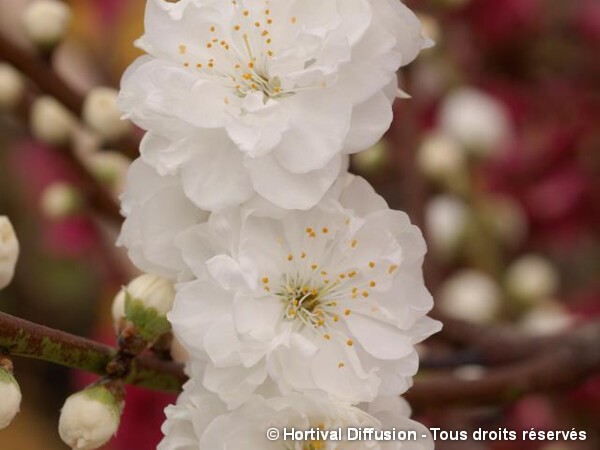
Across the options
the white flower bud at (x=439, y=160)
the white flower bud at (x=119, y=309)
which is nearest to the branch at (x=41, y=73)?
the white flower bud at (x=119, y=309)

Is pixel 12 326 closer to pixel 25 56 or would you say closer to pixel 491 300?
pixel 25 56

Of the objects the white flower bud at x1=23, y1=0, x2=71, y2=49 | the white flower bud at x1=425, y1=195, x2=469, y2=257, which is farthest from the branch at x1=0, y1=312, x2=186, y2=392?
the white flower bud at x1=425, y1=195, x2=469, y2=257

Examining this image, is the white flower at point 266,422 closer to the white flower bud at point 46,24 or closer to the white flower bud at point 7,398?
the white flower bud at point 7,398

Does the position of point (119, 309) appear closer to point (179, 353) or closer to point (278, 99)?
point (278, 99)

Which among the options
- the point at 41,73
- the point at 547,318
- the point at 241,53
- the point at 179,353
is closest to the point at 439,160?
the point at 547,318

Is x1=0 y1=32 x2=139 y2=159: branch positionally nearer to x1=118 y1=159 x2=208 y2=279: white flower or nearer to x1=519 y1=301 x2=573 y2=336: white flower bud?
x1=118 y1=159 x2=208 y2=279: white flower
